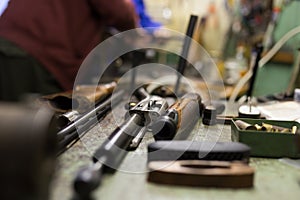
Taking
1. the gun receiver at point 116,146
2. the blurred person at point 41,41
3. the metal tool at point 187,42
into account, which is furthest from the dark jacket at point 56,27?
the gun receiver at point 116,146

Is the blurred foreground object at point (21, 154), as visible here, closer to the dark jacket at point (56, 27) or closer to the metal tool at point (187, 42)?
the metal tool at point (187, 42)

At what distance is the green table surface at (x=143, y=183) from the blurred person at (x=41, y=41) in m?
0.65

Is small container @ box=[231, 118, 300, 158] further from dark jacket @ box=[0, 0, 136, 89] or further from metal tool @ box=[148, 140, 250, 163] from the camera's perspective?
dark jacket @ box=[0, 0, 136, 89]

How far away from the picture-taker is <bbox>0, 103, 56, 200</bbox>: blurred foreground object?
282 millimetres

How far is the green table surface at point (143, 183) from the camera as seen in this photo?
0.39m

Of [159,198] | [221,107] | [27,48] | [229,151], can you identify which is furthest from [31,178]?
[27,48]

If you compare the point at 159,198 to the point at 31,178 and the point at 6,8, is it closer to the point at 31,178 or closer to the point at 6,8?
the point at 31,178

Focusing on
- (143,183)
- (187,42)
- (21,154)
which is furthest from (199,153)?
(187,42)

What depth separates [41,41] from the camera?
1.14 m

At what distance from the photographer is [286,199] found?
0.40 meters

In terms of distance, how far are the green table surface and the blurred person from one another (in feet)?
2.14

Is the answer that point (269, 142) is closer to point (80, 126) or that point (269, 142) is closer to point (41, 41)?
point (80, 126)

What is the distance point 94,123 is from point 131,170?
0.22 meters

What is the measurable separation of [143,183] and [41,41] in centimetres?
86
